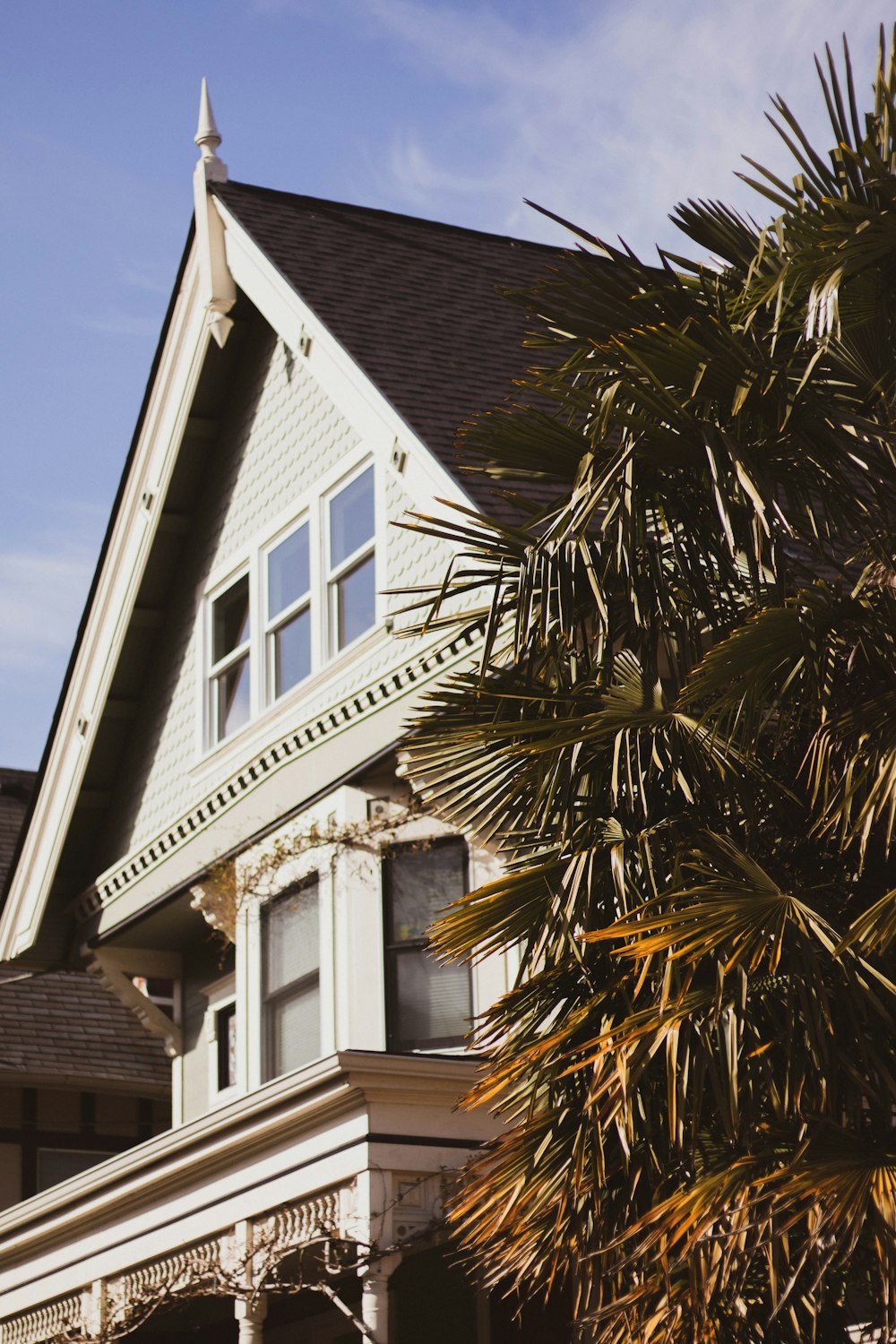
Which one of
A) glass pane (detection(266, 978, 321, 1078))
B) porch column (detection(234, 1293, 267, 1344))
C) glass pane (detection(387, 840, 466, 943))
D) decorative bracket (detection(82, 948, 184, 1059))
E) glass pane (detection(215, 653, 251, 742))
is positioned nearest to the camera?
porch column (detection(234, 1293, 267, 1344))

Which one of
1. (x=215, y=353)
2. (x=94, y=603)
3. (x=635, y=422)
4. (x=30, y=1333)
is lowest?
(x=30, y=1333)

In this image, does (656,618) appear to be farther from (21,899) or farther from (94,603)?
(21,899)

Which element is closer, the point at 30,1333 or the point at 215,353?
the point at 30,1333

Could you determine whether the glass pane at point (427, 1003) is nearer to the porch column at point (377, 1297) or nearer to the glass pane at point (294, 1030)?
the glass pane at point (294, 1030)

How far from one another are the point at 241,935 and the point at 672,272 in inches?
331

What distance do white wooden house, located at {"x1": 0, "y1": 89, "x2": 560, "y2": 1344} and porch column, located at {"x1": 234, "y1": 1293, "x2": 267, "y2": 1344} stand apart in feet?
0.07

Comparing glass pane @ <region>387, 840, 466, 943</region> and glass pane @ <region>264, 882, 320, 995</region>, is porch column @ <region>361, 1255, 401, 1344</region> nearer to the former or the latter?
glass pane @ <region>387, 840, 466, 943</region>

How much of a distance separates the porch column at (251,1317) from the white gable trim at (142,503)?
669 centimetres

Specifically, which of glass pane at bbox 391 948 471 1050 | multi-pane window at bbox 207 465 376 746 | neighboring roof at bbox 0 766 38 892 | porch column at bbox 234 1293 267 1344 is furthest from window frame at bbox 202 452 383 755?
neighboring roof at bbox 0 766 38 892

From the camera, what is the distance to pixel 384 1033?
13984mm

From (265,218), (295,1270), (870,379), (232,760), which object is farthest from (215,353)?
(870,379)

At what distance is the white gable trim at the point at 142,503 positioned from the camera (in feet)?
52.1

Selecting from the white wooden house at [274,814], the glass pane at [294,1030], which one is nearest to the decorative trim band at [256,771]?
the white wooden house at [274,814]

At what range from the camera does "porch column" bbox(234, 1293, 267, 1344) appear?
Result: 13.0 meters
